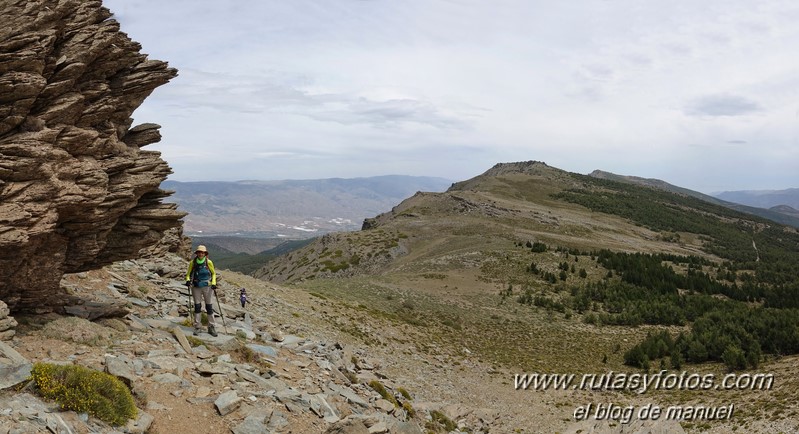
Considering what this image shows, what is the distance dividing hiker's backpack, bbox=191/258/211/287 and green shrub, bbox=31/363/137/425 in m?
7.73

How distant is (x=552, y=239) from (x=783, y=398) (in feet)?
219

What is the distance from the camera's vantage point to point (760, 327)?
3922 centimetres

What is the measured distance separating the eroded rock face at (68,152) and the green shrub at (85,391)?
4.61 metres

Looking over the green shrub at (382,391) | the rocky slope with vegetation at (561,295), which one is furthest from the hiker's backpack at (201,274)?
the rocky slope with vegetation at (561,295)

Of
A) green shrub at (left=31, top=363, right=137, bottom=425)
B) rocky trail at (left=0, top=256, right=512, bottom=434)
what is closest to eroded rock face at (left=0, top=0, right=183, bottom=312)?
rocky trail at (left=0, top=256, right=512, bottom=434)

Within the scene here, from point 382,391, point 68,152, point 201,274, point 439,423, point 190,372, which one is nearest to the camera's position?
point 190,372

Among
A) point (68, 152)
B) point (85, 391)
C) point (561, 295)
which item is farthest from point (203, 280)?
point (561, 295)

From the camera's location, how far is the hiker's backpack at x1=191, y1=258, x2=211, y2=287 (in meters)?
20.0

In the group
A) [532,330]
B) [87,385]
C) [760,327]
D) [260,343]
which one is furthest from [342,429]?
[760,327]

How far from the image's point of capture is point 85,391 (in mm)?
11781

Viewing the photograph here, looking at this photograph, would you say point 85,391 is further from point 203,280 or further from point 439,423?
point 439,423

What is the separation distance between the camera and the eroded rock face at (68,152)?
46.8ft

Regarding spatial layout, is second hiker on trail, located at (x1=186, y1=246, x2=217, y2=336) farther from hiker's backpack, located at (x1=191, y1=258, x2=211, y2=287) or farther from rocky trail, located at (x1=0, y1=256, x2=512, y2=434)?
rocky trail, located at (x1=0, y1=256, x2=512, y2=434)

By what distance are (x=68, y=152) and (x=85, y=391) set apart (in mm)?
8381
